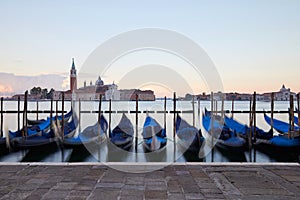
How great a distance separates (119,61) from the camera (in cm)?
570

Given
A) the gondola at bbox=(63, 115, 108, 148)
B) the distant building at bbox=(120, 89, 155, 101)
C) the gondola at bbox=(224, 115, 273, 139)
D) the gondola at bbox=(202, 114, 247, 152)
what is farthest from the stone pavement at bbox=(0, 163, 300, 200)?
the gondola at bbox=(224, 115, 273, 139)

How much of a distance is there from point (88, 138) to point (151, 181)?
19.2 feet

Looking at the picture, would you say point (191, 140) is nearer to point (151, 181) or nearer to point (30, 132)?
point (151, 181)

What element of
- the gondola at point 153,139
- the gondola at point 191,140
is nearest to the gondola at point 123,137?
the gondola at point 153,139

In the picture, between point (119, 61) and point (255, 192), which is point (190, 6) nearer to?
point (119, 61)

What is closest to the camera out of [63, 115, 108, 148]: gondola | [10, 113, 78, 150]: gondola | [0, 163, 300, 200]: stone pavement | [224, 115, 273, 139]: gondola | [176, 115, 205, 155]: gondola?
[0, 163, 300, 200]: stone pavement

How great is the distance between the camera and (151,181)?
3639 mm

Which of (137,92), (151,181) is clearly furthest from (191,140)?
(151,181)

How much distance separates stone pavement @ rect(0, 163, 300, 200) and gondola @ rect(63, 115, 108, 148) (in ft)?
14.1

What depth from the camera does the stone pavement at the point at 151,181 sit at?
10.2 feet

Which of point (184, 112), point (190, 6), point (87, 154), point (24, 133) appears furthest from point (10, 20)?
point (184, 112)

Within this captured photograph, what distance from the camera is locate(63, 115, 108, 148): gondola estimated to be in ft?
28.3

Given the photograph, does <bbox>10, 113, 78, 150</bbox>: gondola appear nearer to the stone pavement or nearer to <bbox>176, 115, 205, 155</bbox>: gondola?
<bbox>176, 115, 205, 155</bbox>: gondola

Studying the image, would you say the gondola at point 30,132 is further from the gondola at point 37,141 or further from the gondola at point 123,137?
the gondola at point 123,137
